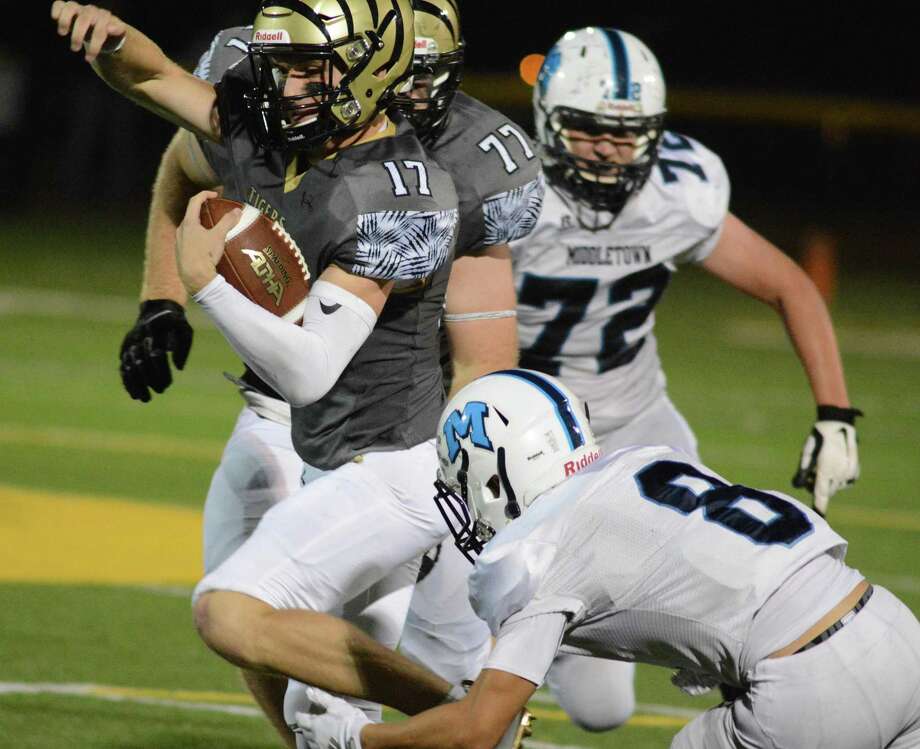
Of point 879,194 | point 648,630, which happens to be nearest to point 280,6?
point 648,630

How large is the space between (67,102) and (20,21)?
1385 millimetres

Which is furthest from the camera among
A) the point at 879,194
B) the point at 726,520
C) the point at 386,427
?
the point at 879,194

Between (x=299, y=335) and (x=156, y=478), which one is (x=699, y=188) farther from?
(x=156, y=478)

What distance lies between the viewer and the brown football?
136 inches

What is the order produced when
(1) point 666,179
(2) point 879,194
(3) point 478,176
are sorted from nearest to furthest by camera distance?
(3) point 478,176 < (1) point 666,179 < (2) point 879,194

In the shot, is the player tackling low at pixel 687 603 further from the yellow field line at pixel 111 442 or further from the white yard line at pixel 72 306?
the white yard line at pixel 72 306

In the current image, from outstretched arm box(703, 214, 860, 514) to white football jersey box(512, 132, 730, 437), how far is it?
92mm

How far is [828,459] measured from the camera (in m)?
4.65

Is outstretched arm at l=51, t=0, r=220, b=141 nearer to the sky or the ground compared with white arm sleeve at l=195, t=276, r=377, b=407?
nearer to the sky

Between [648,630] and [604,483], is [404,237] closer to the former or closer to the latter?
[604,483]

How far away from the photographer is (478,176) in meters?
3.97

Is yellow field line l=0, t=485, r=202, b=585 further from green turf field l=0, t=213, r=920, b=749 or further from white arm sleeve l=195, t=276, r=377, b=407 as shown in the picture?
white arm sleeve l=195, t=276, r=377, b=407

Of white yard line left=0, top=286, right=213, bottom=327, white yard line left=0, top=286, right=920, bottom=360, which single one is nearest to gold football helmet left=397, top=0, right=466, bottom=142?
white yard line left=0, top=286, right=213, bottom=327

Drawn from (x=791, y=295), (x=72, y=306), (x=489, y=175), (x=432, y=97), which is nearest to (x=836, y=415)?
(x=791, y=295)
